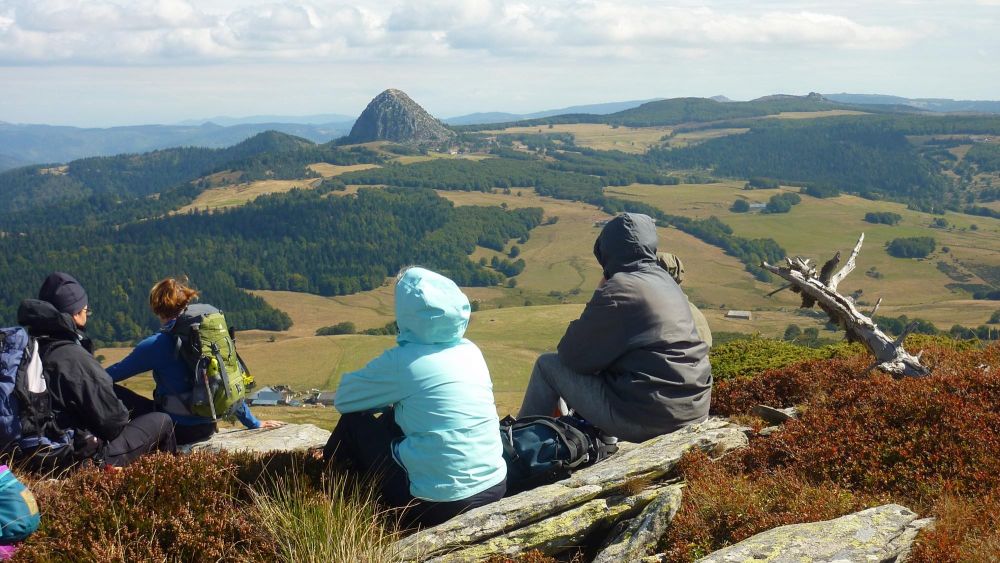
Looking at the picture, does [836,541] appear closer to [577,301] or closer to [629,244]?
[629,244]

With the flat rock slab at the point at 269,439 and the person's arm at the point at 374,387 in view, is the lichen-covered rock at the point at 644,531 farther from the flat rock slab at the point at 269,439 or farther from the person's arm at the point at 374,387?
the flat rock slab at the point at 269,439

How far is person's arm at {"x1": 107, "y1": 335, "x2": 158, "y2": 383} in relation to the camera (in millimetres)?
8312

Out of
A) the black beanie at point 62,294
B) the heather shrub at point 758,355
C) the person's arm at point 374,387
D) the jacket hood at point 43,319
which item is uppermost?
the black beanie at point 62,294

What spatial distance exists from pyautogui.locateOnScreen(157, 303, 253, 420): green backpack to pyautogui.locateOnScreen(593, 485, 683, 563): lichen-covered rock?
16.3ft

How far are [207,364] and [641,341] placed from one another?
491 centimetres

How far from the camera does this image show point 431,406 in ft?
20.2

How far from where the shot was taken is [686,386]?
25.5ft

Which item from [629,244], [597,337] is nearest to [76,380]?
[597,337]

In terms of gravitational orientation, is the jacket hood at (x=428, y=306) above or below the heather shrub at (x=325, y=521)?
above

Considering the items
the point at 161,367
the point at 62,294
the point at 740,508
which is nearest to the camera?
the point at 740,508

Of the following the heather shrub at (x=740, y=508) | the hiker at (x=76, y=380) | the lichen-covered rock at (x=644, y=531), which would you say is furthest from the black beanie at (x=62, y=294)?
the heather shrub at (x=740, y=508)

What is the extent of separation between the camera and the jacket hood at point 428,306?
19.7ft

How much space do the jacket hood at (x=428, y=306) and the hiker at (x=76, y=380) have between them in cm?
316

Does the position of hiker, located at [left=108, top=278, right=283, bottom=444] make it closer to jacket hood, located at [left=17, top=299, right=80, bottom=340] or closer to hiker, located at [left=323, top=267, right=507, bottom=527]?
jacket hood, located at [left=17, top=299, right=80, bottom=340]
